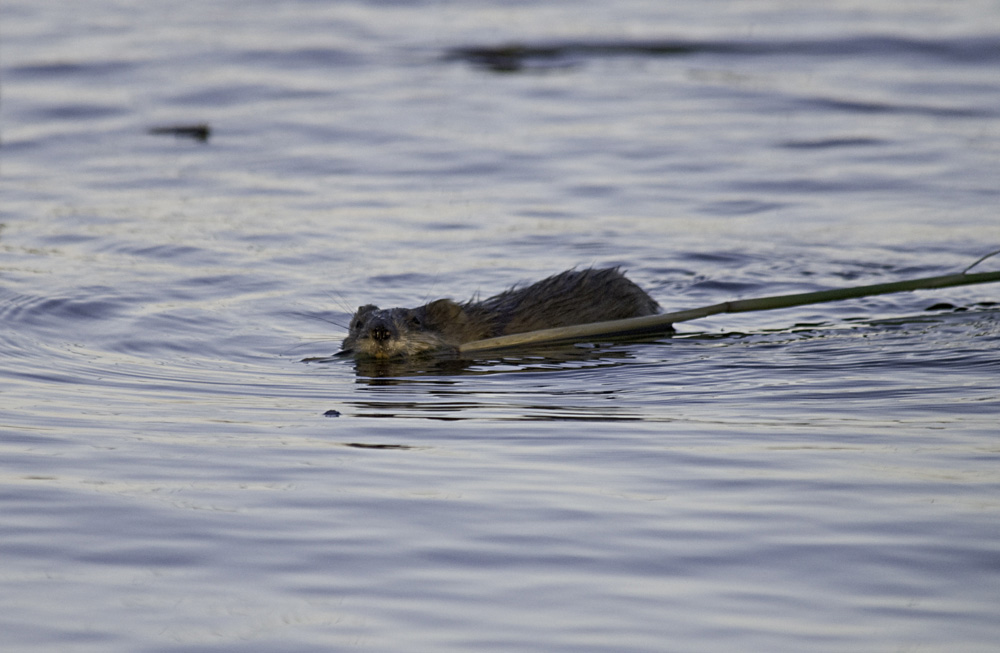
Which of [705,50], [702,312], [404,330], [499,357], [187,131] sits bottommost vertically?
[499,357]

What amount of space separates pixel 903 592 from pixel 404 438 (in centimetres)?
245

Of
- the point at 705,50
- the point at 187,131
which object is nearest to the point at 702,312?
the point at 187,131

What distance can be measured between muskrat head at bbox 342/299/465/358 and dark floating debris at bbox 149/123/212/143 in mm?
6603

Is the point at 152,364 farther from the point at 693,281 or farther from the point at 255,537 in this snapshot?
the point at 693,281

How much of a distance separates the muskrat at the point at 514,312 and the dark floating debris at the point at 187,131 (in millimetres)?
A: 6518

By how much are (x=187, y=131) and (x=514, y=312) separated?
7115 mm

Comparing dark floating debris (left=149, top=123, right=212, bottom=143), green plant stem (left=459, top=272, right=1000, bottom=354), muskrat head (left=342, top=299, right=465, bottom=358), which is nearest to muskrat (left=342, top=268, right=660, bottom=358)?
muskrat head (left=342, top=299, right=465, bottom=358)

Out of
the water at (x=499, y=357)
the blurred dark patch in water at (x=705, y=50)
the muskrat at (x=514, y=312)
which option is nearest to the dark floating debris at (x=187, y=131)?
the water at (x=499, y=357)

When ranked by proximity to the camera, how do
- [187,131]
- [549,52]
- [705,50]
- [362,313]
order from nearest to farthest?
1. [362,313]
2. [187,131]
3. [705,50]
4. [549,52]

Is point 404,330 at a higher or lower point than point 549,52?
lower

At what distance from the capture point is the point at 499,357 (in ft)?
27.3

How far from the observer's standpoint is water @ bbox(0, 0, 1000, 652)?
4105 millimetres

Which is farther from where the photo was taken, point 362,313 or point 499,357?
point 362,313

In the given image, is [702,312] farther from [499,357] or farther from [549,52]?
[549,52]
